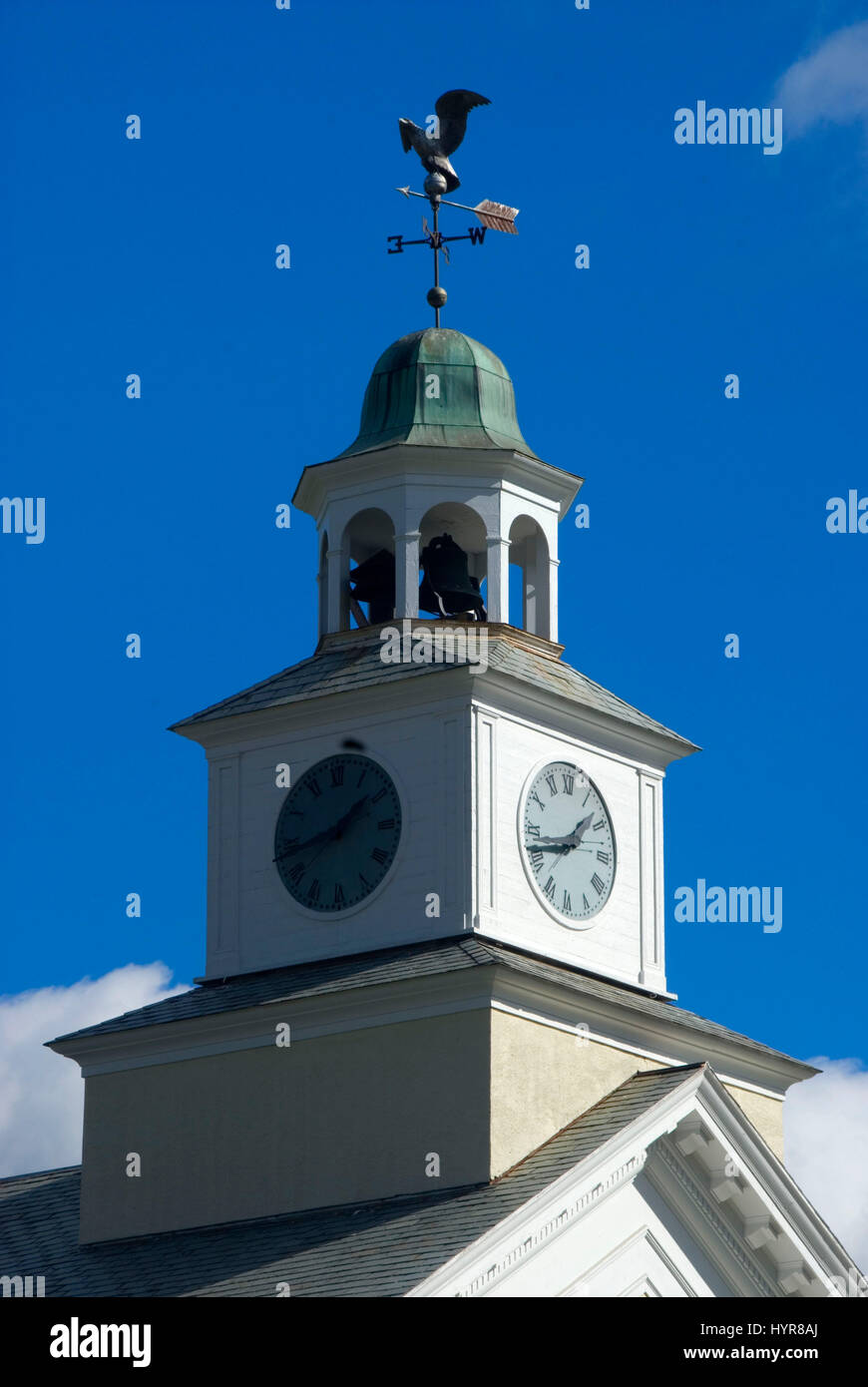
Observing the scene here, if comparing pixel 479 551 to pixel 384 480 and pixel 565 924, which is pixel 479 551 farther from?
pixel 565 924

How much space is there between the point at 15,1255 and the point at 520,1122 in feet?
22.3

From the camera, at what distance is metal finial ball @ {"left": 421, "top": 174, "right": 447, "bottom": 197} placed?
40.2 m

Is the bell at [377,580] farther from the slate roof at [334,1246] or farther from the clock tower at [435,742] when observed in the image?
the slate roof at [334,1246]

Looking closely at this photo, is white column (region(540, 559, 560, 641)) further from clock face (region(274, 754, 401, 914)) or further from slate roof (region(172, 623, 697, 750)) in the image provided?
clock face (region(274, 754, 401, 914))

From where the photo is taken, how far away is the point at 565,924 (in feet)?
120

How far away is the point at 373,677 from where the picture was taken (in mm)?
37000

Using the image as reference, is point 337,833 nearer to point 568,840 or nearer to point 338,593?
point 568,840

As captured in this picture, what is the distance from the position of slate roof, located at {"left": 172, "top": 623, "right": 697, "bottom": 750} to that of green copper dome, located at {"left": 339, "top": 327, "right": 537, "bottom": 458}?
2525 millimetres

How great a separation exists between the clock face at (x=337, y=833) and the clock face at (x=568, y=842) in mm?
1619

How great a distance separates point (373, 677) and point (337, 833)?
6.16 feet

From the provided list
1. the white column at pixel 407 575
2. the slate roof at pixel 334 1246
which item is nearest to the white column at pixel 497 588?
the white column at pixel 407 575

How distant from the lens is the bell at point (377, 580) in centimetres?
3928

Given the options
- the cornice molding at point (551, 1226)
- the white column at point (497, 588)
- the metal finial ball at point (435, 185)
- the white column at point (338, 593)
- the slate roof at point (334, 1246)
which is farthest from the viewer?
the metal finial ball at point (435, 185)
